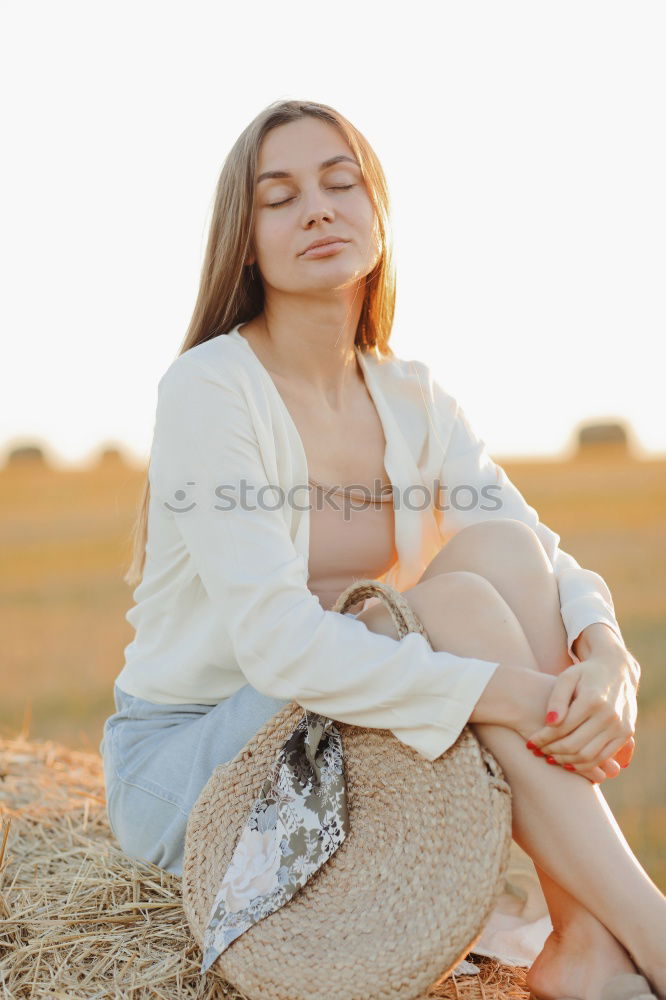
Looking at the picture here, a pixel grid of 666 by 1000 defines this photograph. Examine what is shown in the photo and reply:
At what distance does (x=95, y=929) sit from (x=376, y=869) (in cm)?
75

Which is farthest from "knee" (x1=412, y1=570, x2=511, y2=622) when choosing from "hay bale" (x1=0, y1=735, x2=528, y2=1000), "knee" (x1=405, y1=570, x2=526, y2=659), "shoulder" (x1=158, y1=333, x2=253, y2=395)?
"hay bale" (x1=0, y1=735, x2=528, y2=1000)

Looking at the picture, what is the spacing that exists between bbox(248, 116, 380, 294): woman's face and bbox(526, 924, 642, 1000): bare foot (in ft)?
4.97

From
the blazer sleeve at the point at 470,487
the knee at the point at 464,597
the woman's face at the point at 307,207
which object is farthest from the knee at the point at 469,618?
the woman's face at the point at 307,207

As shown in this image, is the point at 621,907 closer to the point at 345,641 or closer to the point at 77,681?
the point at 345,641

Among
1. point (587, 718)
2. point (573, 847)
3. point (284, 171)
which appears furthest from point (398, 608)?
point (284, 171)

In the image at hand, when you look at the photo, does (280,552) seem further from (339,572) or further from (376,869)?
(376,869)

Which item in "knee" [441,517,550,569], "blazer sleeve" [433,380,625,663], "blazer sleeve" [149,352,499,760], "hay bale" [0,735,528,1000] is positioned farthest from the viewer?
"blazer sleeve" [433,380,625,663]

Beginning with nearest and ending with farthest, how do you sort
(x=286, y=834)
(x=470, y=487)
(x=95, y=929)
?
(x=286, y=834)
(x=95, y=929)
(x=470, y=487)

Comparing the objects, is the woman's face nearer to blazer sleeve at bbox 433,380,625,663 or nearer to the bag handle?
blazer sleeve at bbox 433,380,625,663

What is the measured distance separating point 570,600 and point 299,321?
0.95m

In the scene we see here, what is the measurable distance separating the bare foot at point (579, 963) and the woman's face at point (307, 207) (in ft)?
4.97

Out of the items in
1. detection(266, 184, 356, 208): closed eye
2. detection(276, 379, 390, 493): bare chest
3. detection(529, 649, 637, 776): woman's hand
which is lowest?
detection(529, 649, 637, 776): woman's hand

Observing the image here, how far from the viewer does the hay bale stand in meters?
2.19

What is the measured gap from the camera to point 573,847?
195cm
